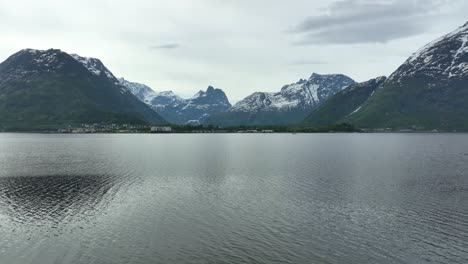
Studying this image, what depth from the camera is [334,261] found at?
133ft

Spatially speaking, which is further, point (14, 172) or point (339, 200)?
point (14, 172)

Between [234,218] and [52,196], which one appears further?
[52,196]

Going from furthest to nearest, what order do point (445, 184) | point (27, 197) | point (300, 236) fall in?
1. point (445, 184)
2. point (27, 197)
3. point (300, 236)

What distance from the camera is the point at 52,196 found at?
75312mm

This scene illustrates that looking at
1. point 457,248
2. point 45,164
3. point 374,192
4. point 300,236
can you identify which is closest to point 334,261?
point 300,236

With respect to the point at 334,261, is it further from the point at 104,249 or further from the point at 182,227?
the point at 104,249

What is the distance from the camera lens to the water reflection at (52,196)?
6141cm

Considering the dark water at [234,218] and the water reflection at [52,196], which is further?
the water reflection at [52,196]

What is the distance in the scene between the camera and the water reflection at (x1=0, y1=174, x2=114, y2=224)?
6141 centimetres

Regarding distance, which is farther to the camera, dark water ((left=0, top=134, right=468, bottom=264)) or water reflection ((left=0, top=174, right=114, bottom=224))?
water reflection ((left=0, top=174, right=114, bottom=224))

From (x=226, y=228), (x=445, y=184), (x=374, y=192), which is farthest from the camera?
(x=445, y=184)

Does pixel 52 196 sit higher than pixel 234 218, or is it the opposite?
pixel 52 196

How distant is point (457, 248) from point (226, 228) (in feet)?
97.3

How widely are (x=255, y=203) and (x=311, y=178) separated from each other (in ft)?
114
